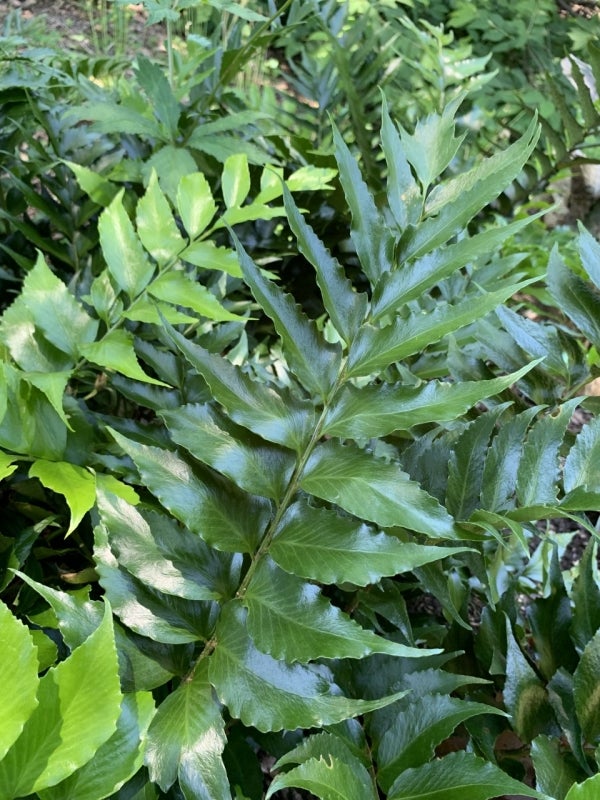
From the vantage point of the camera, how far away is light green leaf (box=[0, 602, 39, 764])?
14.1 inches

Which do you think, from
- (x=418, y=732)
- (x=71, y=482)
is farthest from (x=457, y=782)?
(x=71, y=482)

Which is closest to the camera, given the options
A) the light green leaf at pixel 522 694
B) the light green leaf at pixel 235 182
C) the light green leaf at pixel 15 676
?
the light green leaf at pixel 15 676

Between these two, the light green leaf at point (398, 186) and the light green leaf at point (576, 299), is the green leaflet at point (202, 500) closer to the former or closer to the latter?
the light green leaf at point (398, 186)

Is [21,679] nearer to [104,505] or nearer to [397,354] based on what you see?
[104,505]

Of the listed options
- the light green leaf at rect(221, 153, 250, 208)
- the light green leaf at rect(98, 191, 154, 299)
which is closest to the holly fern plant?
the light green leaf at rect(98, 191, 154, 299)

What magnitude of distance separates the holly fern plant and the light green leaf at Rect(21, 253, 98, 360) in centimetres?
5

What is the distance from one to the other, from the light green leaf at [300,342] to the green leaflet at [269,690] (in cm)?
18

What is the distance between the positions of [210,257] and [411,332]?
32cm

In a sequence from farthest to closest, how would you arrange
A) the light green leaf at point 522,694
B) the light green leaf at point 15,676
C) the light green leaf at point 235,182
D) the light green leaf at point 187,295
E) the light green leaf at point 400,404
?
1. the light green leaf at point 235,182
2. the light green leaf at point 187,295
3. the light green leaf at point 522,694
4. the light green leaf at point 400,404
5. the light green leaf at point 15,676

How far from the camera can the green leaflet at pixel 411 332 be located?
19.1 inches

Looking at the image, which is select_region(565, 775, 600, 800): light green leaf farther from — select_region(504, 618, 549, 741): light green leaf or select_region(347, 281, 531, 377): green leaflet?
select_region(347, 281, 531, 377): green leaflet

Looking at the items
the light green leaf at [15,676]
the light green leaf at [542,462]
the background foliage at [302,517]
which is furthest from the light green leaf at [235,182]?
the light green leaf at [15,676]

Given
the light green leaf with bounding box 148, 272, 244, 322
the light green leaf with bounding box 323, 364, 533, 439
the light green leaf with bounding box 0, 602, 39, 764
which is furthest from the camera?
the light green leaf with bounding box 148, 272, 244, 322

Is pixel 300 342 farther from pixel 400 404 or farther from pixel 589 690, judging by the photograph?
pixel 589 690
